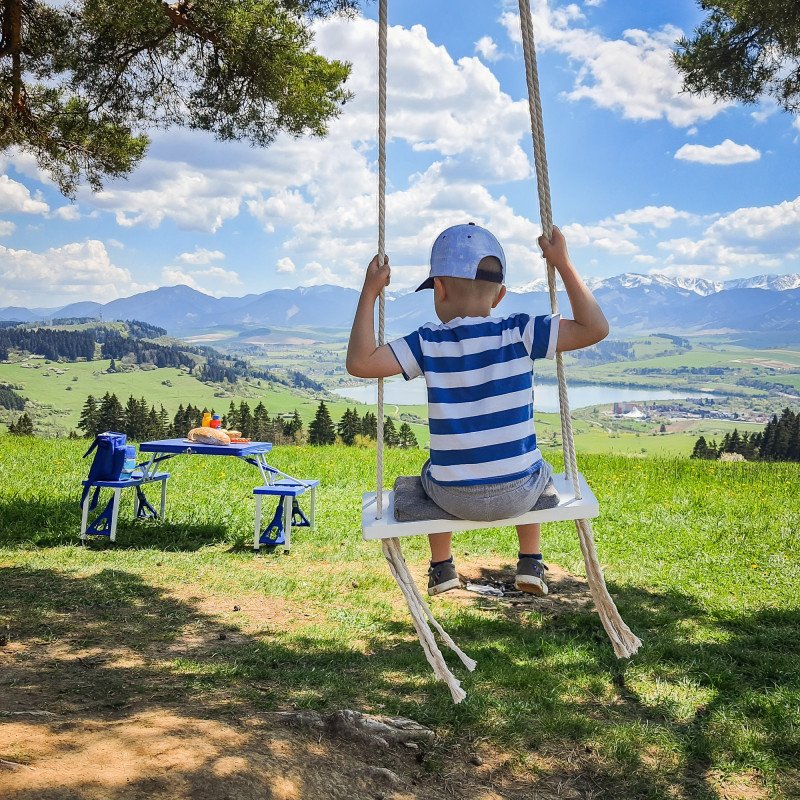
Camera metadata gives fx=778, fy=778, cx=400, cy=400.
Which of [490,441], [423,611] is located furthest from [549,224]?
[423,611]

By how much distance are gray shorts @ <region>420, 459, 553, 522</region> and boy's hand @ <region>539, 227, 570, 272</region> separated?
86 cm

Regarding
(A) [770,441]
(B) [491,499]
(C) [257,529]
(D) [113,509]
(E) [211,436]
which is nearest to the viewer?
(B) [491,499]

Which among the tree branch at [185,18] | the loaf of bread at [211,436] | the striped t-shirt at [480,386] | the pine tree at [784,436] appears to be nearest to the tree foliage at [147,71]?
the tree branch at [185,18]

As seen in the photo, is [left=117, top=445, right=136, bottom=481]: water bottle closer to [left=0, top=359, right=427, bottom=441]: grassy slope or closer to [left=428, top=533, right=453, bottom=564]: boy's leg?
[left=428, top=533, right=453, bottom=564]: boy's leg

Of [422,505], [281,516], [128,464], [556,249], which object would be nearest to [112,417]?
[128,464]

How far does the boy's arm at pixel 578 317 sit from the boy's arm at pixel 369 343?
68 centimetres

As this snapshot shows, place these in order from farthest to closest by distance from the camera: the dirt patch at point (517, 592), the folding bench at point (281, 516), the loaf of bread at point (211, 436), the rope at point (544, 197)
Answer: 1. the loaf of bread at point (211, 436)
2. the folding bench at point (281, 516)
3. the dirt patch at point (517, 592)
4. the rope at point (544, 197)

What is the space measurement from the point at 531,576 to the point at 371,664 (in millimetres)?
2141

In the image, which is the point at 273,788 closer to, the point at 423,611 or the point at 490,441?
the point at 423,611

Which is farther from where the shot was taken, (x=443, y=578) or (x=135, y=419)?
(x=135, y=419)

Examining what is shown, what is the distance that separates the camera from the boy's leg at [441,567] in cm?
329

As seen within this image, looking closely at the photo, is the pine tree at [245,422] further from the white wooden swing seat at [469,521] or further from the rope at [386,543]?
the white wooden swing seat at [469,521]

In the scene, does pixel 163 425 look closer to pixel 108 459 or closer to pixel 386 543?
pixel 108 459

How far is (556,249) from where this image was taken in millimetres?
3203
